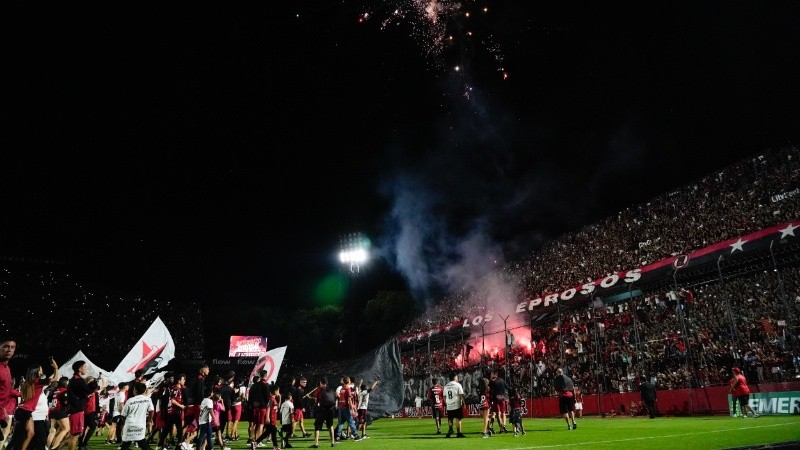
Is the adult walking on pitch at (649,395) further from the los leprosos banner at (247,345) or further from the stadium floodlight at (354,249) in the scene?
the los leprosos banner at (247,345)

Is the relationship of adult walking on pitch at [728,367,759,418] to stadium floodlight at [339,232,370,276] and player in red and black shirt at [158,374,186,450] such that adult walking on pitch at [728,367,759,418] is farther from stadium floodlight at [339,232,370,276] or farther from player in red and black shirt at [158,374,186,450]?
stadium floodlight at [339,232,370,276]

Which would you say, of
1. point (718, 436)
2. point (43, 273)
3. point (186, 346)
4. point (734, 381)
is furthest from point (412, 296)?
point (718, 436)

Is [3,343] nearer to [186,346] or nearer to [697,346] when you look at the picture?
[697,346]

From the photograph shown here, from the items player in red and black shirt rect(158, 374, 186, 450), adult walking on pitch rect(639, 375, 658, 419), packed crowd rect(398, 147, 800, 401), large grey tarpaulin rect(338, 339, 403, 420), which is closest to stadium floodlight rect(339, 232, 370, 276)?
packed crowd rect(398, 147, 800, 401)

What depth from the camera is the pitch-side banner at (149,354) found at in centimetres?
1756

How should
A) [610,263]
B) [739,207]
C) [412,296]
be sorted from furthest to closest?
1. [412,296]
2. [610,263]
3. [739,207]

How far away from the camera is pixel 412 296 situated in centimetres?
5869

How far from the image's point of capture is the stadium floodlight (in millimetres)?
45656

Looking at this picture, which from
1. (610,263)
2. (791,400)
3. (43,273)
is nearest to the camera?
(791,400)

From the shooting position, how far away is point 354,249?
45.8 metres

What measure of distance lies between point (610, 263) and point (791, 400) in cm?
1518

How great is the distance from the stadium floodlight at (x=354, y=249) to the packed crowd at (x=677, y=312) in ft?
44.8

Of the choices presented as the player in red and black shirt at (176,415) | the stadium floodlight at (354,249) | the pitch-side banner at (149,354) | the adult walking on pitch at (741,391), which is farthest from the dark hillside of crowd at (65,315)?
the adult walking on pitch at (741,391)

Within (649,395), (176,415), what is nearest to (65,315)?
(176,415)
